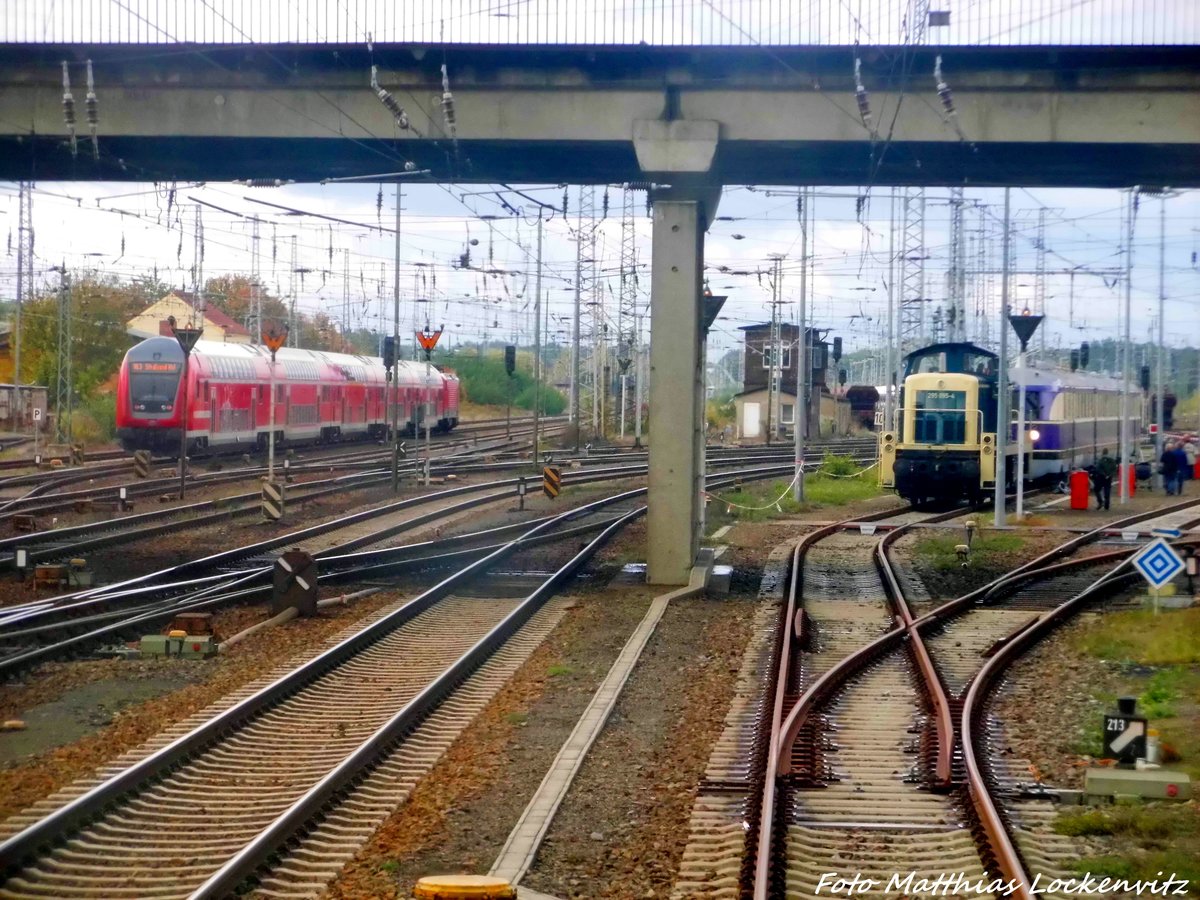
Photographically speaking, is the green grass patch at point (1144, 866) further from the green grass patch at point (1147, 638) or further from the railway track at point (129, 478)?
the railway track at point (129, 478)

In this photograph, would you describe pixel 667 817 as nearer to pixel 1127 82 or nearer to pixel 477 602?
pixel 477 602

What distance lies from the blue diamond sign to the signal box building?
143ft

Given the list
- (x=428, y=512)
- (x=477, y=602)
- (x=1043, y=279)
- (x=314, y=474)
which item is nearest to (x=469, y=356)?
(x=1043, y=279)

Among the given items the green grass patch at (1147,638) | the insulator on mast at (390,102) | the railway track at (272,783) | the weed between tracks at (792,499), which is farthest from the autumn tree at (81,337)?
the green grass patch at (1147,638)

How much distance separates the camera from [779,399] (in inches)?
2505

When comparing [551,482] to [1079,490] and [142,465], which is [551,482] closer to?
[142,465]

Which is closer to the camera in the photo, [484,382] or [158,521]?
[158,521]

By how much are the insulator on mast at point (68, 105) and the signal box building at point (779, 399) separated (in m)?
42.7

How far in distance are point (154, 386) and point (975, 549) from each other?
2410 centimetres

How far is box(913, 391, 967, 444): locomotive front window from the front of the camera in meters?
31.3

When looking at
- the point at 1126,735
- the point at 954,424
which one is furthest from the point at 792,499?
the point at 1126,735

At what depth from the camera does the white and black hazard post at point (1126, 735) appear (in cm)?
892

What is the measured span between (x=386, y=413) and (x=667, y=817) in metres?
47.1

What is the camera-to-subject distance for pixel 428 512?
2867 centimetres
